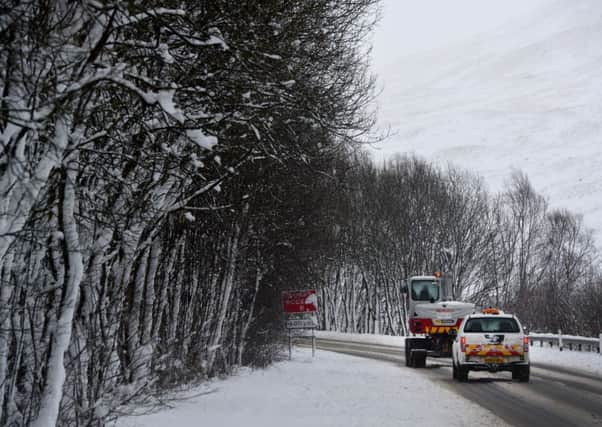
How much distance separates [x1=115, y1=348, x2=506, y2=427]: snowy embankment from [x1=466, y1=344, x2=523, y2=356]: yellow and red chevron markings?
1447mm

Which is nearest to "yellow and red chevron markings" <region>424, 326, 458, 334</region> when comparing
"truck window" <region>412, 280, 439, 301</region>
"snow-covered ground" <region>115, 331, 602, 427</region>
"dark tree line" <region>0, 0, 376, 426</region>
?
"truck window" <region>412, 280, 439, 301</region>

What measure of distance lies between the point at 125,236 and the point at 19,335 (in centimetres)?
212

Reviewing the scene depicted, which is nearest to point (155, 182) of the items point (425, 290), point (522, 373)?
point (522, 373)

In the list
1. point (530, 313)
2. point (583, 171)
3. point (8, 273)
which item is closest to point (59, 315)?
point (8, 273)

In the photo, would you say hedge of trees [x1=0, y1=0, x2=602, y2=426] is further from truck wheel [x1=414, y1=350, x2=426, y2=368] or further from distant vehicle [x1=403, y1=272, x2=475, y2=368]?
truck wheel [x1=414, y1=350, x2=426, y2=368]

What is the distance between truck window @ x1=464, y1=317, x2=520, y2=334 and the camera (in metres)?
22.6

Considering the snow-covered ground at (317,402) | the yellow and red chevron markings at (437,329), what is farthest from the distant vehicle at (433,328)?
the snow-covered ground at (317,402)

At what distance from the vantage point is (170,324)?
56.6ft

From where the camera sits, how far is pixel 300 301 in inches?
1048

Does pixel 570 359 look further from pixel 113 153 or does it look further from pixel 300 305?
pixel 113 153

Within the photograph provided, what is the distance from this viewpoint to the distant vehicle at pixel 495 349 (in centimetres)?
2205

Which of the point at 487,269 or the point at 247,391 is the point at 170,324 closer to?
the point at 247,391

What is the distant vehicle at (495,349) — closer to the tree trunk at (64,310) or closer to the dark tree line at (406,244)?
the tree trunk at (64,310)

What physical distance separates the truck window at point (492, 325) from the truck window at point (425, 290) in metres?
9.79
